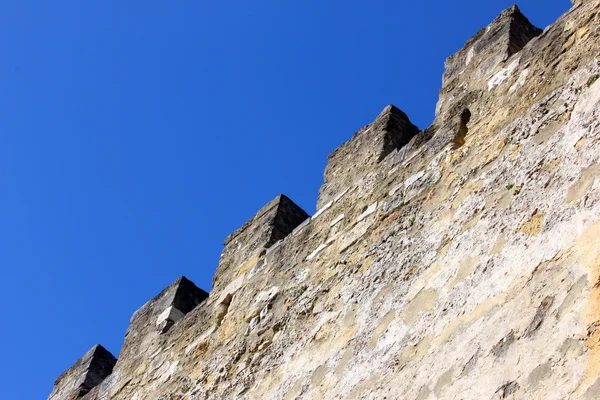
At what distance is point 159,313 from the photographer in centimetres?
606

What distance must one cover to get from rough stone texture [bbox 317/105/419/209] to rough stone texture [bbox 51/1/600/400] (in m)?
0.07

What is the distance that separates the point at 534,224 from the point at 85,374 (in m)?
3.97

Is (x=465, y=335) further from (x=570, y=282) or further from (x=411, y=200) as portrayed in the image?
(x=411, y=200)

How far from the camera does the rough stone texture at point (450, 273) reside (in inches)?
119

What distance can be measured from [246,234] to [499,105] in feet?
6.65

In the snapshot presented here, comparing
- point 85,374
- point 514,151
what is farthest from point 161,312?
point 514,151

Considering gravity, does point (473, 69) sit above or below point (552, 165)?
above

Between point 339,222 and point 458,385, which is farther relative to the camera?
point 339,222

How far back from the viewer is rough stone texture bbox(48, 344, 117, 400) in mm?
6363

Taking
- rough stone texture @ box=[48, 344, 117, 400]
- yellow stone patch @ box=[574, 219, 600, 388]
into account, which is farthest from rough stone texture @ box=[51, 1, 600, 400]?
rough stone texture @ box=[48, 344, 117, 400]

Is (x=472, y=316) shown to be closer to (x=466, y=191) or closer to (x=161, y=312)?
(x=466, y=191)

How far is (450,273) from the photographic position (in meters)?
3.63

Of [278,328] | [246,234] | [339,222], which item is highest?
[246,234]

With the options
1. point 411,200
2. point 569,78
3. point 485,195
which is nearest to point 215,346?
point 411,200
